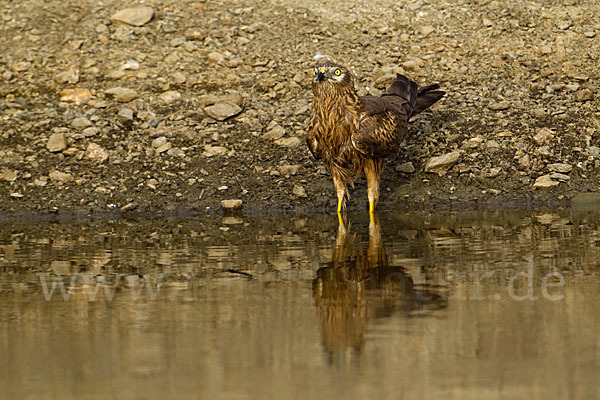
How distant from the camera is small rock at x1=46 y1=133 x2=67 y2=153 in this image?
10.9 meters

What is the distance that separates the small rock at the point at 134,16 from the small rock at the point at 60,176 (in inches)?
168

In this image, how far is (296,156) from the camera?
10.7 m

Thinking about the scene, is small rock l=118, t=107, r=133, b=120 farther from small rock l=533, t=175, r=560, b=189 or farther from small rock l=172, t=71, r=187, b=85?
small rock l=533, t=175, r=560, b=189

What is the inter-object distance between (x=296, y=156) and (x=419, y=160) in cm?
157

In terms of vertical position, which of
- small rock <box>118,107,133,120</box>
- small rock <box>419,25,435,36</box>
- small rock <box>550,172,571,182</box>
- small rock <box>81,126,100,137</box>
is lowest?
small rock <box>550,172,571,182</box>

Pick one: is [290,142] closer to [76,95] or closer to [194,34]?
[76,95]

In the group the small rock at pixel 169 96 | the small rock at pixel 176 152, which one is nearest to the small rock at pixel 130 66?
the small rock at pixel 169 96

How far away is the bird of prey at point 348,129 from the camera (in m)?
8.91

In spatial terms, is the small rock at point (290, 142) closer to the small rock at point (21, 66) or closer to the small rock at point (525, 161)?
the small rock at point (525, 161)

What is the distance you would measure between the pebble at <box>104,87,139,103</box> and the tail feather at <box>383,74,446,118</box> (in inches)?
155

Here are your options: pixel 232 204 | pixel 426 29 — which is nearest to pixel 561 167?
pixel 232 204

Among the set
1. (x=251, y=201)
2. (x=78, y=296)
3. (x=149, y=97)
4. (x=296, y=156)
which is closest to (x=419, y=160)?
(x=296, y=156)

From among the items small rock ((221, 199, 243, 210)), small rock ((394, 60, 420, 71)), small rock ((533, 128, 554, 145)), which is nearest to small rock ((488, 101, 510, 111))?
small rock ((533, 128, 554, 145))

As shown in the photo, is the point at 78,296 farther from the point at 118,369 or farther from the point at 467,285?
the point at 467,285
